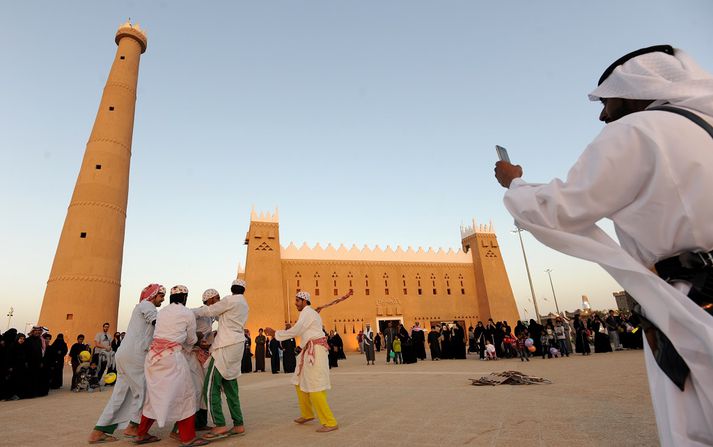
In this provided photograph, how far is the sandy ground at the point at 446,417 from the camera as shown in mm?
3135

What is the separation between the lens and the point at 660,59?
55.6 inches

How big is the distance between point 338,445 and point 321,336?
1317mm

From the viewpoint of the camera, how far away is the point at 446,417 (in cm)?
396

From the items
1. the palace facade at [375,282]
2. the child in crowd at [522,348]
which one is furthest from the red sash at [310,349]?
the palace facade at [375,282]

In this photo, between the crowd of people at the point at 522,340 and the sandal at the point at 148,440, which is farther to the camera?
the crowd of people at the point at 522,340

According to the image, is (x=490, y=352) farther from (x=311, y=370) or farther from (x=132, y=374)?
(x=132, y=374)

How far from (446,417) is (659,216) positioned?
3476mm

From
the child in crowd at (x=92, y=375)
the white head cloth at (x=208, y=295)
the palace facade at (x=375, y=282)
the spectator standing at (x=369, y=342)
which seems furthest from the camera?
the palace facade at (x=375, y=282)

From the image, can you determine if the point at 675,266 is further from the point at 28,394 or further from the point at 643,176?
the point at 28,394

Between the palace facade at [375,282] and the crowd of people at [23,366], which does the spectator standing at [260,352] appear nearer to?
the crowd of people at [23,366]

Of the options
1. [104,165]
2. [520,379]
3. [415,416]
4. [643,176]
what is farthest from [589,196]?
[104,165]

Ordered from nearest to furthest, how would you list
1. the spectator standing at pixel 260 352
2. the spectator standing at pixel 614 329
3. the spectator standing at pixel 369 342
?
the spectator standing at pixel 614 329
the spectator standing at pixel 369 342
the spectator standing at pixel 260 352

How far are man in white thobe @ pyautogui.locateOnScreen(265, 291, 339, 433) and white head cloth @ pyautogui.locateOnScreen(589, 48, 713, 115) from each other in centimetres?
Answer: 357

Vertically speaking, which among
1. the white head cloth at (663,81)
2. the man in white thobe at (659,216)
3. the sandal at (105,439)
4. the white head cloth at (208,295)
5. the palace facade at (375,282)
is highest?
the palace facade at (375,282)
